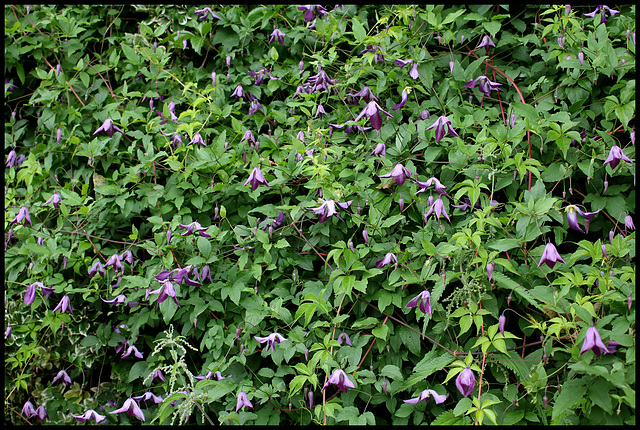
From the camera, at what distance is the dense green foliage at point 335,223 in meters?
1.50

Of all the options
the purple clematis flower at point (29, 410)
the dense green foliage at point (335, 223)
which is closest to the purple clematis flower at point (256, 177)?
the dense green foliage at point (335, 223)

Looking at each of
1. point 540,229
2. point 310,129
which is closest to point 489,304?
point 540,229

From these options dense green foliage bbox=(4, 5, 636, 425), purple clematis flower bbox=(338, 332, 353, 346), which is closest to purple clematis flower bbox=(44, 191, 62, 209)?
dense green foliage bbox=(4, 5, 636, 425)

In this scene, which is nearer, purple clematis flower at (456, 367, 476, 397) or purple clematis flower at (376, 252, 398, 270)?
purple clematis flower at (456, 367, 476, 397)

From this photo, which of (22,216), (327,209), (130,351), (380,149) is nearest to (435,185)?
(380,149)

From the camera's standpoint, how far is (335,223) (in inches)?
72.6

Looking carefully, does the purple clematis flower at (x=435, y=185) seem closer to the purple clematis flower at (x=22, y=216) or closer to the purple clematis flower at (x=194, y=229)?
the purple clematis flower at (x=194, y=229)

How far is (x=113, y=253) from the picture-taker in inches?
84.9

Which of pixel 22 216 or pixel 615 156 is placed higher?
pixel 615 156

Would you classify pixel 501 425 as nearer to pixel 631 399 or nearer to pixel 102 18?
pixel 631 399

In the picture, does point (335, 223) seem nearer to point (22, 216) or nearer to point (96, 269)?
point (96, 269)

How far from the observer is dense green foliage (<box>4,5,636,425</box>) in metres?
1.50

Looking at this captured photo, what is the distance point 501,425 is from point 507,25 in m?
1.90

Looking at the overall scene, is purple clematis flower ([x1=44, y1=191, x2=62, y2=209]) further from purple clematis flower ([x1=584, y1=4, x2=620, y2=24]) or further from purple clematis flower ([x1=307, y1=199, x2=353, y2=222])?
purple clematis flower ([x1=584, y1=4, x2=620, y2=24])
